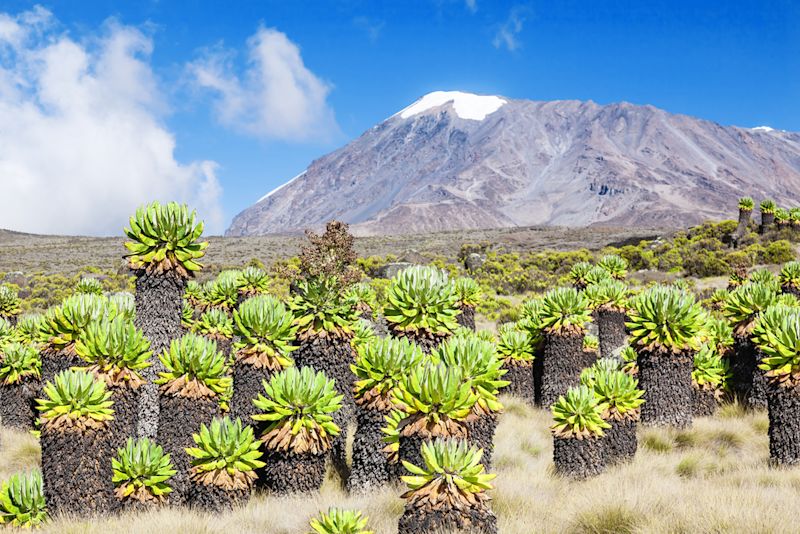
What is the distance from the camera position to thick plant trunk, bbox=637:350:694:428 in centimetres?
1024

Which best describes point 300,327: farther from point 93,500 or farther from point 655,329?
point 655,329

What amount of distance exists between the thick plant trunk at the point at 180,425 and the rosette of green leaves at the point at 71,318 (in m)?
1.66

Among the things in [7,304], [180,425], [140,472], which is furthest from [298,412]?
[7,304]

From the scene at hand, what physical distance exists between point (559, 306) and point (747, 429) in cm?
404

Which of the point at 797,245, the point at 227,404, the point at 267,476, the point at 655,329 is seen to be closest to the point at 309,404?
the point at 267,476

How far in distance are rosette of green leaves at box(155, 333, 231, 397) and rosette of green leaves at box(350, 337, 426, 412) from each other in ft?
6.62

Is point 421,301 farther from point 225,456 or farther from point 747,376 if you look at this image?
point 747,376

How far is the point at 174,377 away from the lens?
298 inches

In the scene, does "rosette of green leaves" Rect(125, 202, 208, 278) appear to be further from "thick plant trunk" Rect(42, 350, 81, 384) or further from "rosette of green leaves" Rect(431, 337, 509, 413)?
"rosette of green leaves" Rect(431, 337, 509, 413)

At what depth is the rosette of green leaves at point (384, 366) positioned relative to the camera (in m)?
7.22

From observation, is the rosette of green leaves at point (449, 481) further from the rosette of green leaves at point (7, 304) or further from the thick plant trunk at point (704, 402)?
the rosette of green leaves at point (7, 304)

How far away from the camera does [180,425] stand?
24.4 ft

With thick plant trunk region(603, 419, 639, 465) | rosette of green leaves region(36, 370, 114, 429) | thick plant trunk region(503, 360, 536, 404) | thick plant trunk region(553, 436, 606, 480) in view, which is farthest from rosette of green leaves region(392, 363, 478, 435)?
thick plant trunk region(503, 360, 536, 404)

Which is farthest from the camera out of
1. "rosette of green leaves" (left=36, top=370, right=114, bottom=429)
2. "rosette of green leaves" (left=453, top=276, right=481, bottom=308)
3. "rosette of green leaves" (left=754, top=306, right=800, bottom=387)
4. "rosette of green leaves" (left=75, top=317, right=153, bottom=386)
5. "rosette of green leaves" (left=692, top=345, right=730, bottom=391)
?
"rosette of green leaves" (left=453, top=276, right=481, bottom=308)
